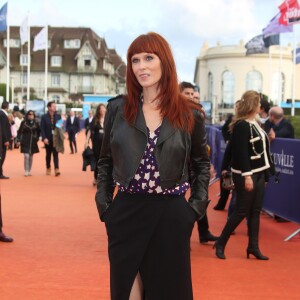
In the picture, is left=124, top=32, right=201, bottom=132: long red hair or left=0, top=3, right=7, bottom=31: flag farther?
left=0, top=3, right=7, bottom=31: flag

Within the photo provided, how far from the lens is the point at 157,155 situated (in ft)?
11.4

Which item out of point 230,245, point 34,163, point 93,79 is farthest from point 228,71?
point 230,245

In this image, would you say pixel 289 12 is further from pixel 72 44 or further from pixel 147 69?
pixel 72 44

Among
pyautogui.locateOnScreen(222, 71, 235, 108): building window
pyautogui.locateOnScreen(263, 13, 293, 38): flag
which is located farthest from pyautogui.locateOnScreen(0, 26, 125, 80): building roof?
pyautogui.locateOnScreen(263, 13, 293, 38): flag

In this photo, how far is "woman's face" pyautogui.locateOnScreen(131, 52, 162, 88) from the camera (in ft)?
11.9

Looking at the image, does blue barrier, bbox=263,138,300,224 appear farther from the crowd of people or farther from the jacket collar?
the jacket collar

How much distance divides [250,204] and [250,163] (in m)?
0.46

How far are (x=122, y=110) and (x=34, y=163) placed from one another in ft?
59.1

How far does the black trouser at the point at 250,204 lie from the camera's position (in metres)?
7.01

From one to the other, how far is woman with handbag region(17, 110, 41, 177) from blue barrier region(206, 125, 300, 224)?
8.50 metres

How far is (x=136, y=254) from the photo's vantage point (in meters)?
3.50

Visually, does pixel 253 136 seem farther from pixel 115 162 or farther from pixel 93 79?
pixel 93 79

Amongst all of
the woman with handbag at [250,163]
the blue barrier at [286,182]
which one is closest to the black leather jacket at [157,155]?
the woman with handbag at [250,163]

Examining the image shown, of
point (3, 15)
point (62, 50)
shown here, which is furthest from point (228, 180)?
point (62, 50)
